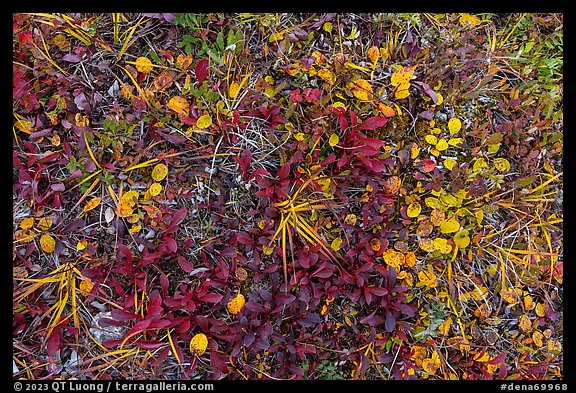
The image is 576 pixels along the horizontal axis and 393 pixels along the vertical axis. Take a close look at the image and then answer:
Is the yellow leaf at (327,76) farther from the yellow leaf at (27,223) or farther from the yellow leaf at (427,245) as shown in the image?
the yellow leaf at (27,223)

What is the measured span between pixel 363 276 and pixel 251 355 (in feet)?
2.53

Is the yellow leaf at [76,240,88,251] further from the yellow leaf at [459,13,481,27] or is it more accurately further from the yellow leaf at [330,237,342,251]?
the yellow leaf at [459,13,481,27]

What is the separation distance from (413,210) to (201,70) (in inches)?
57.9

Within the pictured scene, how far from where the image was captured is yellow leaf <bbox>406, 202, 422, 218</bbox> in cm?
227

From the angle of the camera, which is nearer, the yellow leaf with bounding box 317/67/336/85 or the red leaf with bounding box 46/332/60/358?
the red leaf with bounding box 46/332/60/358

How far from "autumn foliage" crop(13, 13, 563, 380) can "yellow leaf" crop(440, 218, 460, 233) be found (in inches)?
0.7

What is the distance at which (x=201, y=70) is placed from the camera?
7.45 feet

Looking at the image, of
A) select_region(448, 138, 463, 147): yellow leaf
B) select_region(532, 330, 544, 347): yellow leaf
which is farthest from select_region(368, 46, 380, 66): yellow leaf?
select_region(532, 330, 544, 347): yellow leaf

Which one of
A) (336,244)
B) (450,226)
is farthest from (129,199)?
(450,226)

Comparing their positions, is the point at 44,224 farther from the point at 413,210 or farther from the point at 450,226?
the point at 450,226

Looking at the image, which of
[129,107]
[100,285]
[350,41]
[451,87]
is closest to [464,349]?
[451,87]

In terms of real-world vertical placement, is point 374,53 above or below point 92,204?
above

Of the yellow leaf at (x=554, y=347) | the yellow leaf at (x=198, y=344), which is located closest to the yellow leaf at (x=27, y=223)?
the yellow leaf at (x=198, y=344)

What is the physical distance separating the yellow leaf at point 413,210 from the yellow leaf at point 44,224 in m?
2.07
